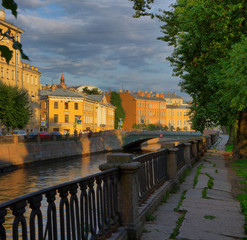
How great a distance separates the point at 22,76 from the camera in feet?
214

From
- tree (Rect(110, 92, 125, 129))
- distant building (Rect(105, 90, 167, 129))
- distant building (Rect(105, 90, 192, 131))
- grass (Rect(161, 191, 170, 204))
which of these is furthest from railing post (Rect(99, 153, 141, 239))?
distant building (Rect(105, 90, 167, 129))

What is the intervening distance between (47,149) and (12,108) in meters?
7.61

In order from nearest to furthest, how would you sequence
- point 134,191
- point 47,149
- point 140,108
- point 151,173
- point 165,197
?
point 134,191 → point 151,173 → point 165,197 → point 47,149 → point 140,108

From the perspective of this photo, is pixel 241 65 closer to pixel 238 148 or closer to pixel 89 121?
pixel 238 148

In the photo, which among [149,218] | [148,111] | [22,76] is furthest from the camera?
[148,111]

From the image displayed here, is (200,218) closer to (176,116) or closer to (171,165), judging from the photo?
(171,165)

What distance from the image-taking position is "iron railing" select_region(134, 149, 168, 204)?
7438mm

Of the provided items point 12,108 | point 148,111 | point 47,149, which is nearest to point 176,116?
point 148,111

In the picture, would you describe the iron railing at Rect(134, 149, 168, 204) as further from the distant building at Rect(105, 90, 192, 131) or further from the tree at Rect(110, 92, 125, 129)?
the distant building at Rect(105, 90, 192, 131)

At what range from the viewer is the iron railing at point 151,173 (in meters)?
7.44

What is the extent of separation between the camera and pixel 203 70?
67.3 ft

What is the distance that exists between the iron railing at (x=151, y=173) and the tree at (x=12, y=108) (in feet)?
126

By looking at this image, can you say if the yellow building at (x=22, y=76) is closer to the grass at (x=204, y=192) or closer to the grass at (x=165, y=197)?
the grass at (x=204, y=192)

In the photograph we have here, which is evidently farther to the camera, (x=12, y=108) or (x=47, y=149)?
(x=12, y=108)
